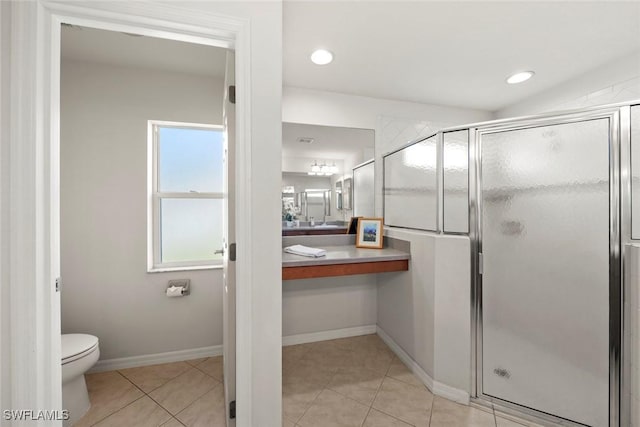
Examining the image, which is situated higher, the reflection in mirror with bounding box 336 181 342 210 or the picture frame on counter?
the reflection in mirror with bounding box 336 181 342 210

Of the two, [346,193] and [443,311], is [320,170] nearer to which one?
[346,193]

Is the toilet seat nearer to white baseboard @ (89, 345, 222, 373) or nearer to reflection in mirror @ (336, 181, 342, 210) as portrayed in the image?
white baseboard @ (89, 345, 222, 373)

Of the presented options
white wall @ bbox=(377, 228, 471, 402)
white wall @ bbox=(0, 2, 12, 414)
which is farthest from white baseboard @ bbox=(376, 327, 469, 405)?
white wall @ bbox=(0, 2, 12, 414)

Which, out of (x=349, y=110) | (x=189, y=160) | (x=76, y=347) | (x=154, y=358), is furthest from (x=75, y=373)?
(x=349, y=110)

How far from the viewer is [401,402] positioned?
155 centimetres

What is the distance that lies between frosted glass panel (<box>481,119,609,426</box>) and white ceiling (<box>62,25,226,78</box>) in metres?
2.02

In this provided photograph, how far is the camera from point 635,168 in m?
1.20

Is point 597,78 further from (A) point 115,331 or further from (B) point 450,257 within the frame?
(A) point 115,331

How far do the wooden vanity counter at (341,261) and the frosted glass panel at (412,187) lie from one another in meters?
0.23

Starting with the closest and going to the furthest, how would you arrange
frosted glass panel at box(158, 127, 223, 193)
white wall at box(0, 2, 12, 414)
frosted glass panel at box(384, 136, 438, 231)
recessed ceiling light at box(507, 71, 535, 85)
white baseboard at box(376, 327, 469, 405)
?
white wall at box(0, 2, 12, 414) < white baseboard at box(376, 327, 469, 405) < frosted glass panel at box(384, 136, 438, 231) < recessed ceiling light at box(507, 71, 535, 85) < frosted glass panel at box(158, 127, 223, 193)

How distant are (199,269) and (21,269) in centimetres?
119

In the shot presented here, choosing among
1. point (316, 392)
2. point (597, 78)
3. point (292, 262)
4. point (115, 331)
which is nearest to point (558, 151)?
point (597, 78)

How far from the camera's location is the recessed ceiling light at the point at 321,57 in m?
1.69

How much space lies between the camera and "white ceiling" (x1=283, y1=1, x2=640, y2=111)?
133cm
